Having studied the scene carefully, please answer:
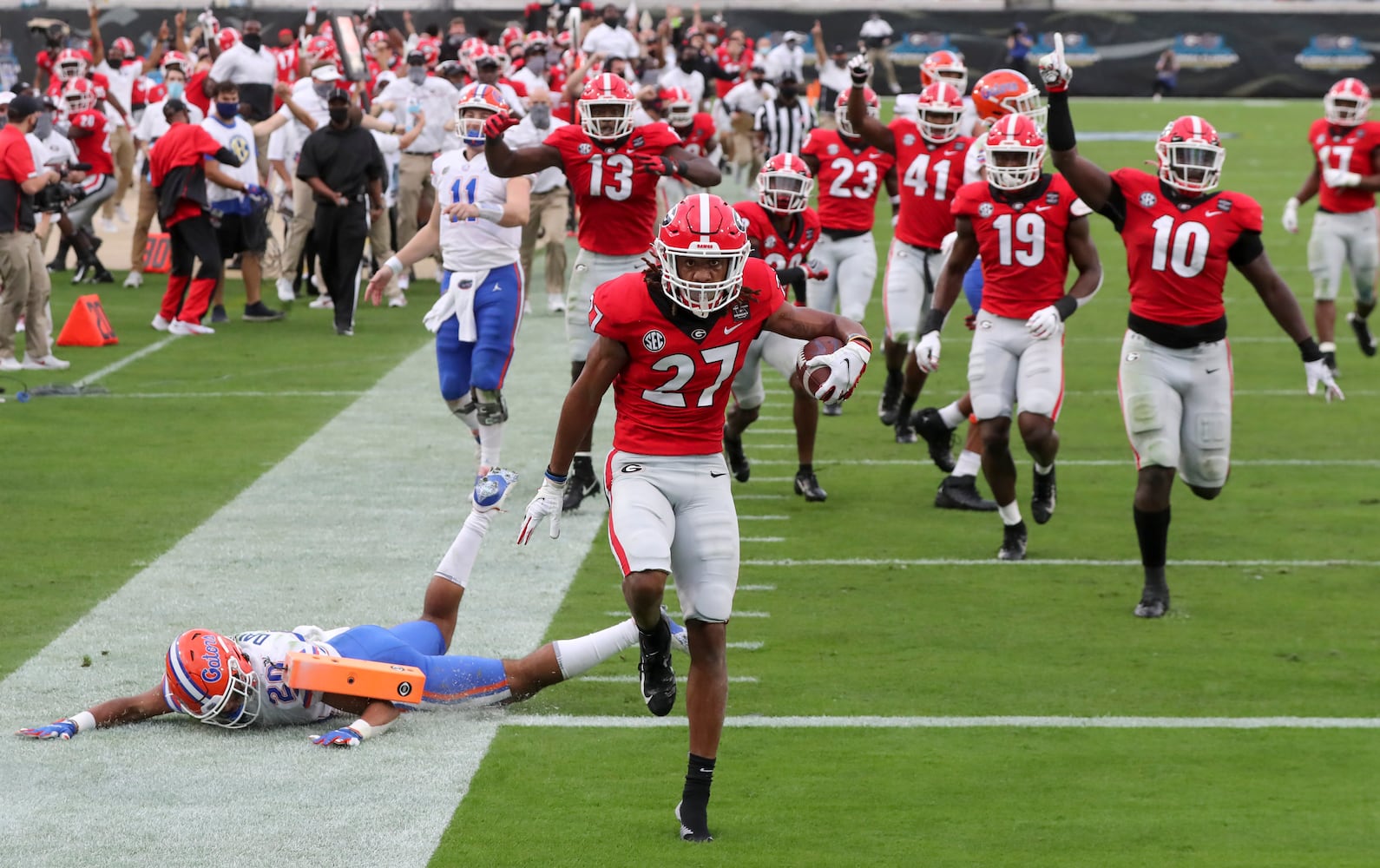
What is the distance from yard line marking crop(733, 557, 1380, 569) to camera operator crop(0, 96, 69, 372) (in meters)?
6.81

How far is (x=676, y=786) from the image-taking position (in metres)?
6.10

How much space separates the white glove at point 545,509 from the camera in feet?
19.5

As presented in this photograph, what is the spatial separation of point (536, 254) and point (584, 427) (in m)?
16.3

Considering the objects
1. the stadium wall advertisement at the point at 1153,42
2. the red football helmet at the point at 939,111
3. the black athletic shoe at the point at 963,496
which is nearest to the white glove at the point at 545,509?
the black athletic shoe at the point at 963,496

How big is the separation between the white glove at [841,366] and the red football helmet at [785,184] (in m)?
4.66

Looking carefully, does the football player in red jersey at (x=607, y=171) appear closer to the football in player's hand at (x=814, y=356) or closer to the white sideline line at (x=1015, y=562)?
the white sideline line at (x=1015, y=562)

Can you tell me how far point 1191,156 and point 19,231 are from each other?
349 inches

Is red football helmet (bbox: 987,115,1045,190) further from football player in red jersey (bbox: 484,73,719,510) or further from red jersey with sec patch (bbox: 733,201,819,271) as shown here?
red jersey with sec patch (bbox: 733,201,819,271)

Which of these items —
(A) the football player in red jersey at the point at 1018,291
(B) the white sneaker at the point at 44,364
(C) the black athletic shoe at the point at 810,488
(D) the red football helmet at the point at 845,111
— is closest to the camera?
(A) the football player in red jersey at the point at 1018,291

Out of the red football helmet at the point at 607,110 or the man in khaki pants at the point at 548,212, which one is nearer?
the red football helmet at the point at 607,110

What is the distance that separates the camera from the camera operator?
13039 mm

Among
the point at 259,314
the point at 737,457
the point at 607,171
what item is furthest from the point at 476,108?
the point at 259,314

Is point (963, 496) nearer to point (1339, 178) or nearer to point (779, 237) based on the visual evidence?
point (779, 237)

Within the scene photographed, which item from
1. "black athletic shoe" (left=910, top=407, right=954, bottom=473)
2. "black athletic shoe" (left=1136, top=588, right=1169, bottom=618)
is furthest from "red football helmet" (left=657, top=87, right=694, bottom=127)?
"black athletic shoe" (left=1136, top=588, right=1169, bottom=618)
